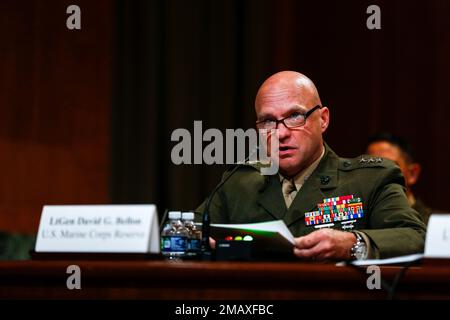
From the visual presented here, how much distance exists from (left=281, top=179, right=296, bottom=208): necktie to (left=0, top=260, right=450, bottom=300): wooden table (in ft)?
3.33

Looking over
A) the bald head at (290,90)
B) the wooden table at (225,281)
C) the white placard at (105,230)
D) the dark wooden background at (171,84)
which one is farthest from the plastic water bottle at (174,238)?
the dark wooden background at (171,84)

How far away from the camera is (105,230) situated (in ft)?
5.67

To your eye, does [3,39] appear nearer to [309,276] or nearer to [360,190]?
[360,190]

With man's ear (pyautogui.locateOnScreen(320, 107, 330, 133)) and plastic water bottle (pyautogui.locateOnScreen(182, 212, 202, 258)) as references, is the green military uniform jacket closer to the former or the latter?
man's ear (pyautogui.locateOnScreen(320, 107, 330, 133))

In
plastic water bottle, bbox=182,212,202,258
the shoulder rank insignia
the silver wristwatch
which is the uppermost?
the shoulder rank insignia

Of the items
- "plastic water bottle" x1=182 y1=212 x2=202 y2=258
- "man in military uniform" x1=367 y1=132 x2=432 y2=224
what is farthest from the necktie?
"man in military uniform" x1=367 y1=132 x2=432 y2=224

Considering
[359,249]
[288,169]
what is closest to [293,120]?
[288,169]

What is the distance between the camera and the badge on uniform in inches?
97.0

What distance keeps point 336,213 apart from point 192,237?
61 cm

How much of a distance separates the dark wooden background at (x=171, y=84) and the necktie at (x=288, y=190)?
59.6 inches

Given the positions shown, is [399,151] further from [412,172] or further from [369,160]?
[369,160]

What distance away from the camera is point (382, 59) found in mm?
4344

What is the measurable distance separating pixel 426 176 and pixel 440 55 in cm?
68

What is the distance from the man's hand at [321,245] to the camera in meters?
1.92
